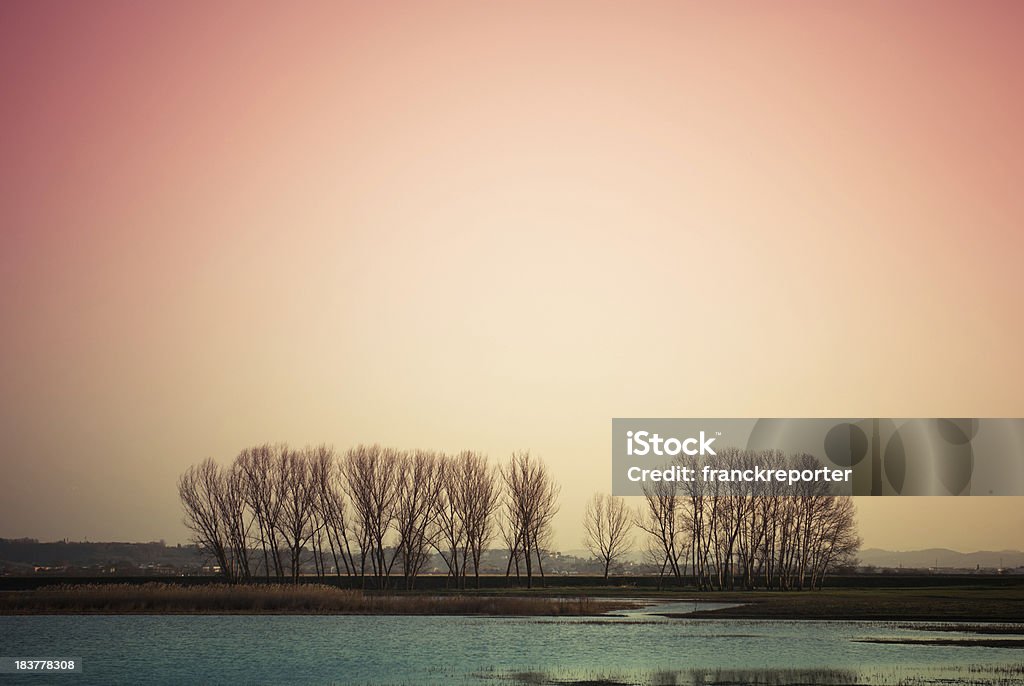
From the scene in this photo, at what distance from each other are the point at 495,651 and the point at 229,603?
32178mm

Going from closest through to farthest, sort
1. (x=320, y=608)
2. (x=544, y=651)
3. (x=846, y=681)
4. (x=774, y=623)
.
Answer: (x=846, y=681)
(x=544, y=651)
(x=774, y=623)
(x=320, y=608)

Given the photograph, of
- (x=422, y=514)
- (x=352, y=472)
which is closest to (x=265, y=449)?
Result: (x=352, y=472)

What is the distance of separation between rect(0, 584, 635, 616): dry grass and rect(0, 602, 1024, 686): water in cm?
467

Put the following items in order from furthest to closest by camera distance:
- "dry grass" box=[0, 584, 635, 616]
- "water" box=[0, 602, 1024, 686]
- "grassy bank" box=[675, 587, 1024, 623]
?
1. "dry grass" box=[0, 584, 635, 616]
2. "grassy bank" box=[675, 587, 1024, 623]
3. "water" box=[0, 602, 1024, 686]

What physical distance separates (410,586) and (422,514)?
789 cm

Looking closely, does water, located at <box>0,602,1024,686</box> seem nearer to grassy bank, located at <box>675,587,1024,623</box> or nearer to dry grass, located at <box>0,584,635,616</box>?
grassy bank, located at <box>675,587,1024,623</box>

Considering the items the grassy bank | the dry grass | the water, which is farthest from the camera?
the dry grass

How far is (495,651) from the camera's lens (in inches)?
1964

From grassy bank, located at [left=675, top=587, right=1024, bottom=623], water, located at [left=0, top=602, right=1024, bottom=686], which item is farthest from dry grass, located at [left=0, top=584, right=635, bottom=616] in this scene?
grassy bank, located at [left=675, top=587, right=1024, bottom=623]

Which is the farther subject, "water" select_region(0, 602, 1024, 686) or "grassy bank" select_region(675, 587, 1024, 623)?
"grassy bank" select_region(675, 587, 1024, 623)

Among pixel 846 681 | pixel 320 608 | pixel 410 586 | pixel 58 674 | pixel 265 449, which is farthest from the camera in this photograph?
pixel 265 449

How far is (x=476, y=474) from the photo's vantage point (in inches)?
4611

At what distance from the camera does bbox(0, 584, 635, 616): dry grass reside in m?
75.2

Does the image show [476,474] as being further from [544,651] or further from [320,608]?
[544,651]
